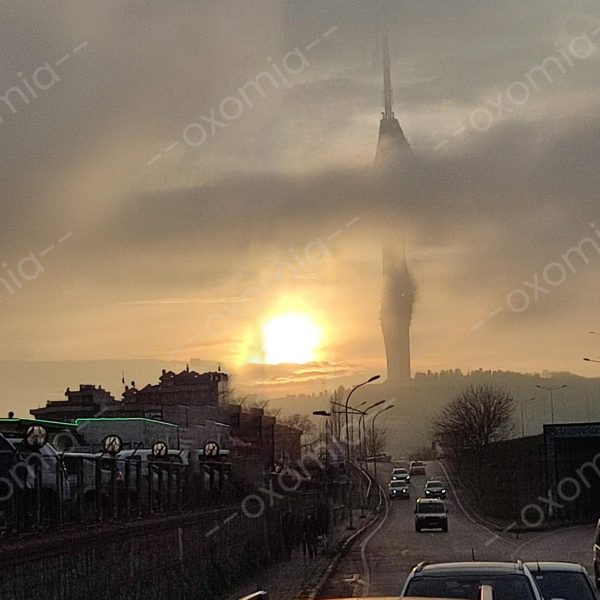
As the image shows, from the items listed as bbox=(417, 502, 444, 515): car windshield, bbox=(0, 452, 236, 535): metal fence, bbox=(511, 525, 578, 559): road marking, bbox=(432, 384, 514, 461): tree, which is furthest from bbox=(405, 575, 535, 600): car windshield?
bbox=(432, 384, 514, 461): tree

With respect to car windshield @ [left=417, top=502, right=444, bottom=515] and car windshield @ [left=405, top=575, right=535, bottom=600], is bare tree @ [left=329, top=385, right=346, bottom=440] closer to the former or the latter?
car windshield @ [left=417, top=502, right=444, bottom=515]

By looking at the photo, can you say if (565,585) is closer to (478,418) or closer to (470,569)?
(470,569)

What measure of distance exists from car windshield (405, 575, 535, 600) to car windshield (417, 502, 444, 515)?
51.1 m

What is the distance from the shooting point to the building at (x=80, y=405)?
8450cm

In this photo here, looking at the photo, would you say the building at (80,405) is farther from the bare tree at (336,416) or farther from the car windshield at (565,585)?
the car windshield at (565,585)

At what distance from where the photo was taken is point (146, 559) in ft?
72.5

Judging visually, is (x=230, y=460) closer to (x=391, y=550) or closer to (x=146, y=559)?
(x=391, y=550)

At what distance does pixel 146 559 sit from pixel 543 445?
197 ft

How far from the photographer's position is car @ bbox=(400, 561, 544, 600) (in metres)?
10.8

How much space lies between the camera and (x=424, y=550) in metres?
46.0

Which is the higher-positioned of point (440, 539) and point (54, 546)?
point (54, 546)

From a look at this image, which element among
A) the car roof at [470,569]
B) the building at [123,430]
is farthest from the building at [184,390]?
the car roof at [470,569]

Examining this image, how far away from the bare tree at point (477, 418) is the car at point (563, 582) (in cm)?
13035

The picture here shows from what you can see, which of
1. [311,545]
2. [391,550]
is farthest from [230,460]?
[391,550]
